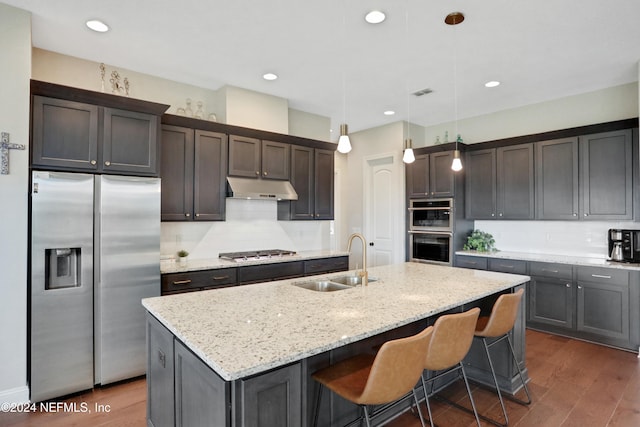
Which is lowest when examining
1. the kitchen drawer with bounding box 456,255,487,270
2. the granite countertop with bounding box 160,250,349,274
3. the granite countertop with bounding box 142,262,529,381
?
the kitchen drawer with bounding box 456,255,487,270

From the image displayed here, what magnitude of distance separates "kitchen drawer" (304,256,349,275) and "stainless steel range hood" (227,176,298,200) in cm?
84

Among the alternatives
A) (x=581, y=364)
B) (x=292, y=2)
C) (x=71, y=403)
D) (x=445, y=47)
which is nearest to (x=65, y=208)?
(x=71, y=403)

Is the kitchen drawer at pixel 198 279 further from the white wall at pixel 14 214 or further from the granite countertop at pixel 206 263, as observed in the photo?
the white wall at pixel 14 214

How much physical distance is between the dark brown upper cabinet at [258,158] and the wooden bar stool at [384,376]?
2.78 m

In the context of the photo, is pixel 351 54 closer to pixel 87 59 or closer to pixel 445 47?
pixel 445 47

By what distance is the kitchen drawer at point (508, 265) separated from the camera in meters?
4.30

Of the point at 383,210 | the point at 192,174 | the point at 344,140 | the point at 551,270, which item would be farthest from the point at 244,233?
the point at 551,270

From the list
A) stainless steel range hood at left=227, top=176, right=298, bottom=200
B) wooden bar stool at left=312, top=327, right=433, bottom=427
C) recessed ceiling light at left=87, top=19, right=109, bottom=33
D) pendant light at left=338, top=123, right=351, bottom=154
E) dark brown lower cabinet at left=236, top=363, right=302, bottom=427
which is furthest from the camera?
stainless steel range hood at left=227, top=176, right=298, bottom=200

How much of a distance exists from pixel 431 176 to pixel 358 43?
2695 mm

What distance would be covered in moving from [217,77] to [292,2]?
167 cm

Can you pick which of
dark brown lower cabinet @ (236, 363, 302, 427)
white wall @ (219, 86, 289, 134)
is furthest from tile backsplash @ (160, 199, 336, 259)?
dark brown lower cabinet @ (236, 363, 302, 427)

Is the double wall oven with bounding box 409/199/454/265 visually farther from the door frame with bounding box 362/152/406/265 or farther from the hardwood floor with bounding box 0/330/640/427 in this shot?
the hardwood floor with bounding box 0/330/640/427

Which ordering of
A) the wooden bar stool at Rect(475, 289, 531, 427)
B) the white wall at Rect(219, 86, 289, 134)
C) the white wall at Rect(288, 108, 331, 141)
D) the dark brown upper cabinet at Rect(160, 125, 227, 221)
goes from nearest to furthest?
the wooden bar stool at Rect(475, 289, 531, 427)
the dark brown upper cabinet at Rect(160, 125, 227, 221)
the white wall at Rect(219, 86, 289, 134)
the white wall at Rect(288, 108, 331, 141)

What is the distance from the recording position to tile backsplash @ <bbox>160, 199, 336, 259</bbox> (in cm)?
388
